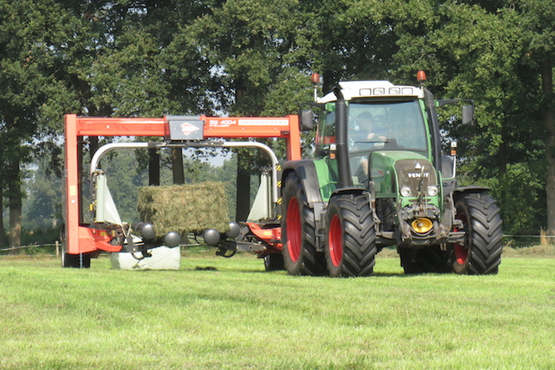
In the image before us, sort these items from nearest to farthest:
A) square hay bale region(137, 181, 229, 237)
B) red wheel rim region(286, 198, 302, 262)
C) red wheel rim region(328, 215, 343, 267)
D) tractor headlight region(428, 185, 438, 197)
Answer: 1. tractor headlight region(428, 185, 438, 197)
2. red wheel rim region(328, 215, 343, 267)
3. red wheel rim region(286, 198, 302, 262)
4. square hay bale region(137, 181, 229, 237)

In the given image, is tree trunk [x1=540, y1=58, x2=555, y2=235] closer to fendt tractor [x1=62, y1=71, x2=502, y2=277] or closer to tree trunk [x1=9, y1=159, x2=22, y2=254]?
fendt tractor [x1=62, y1=71, x2=502, y2=277]

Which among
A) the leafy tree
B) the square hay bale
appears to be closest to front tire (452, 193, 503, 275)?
the square hay bale

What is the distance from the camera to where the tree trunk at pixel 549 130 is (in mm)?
34562

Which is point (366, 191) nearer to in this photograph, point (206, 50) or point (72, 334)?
point (72, 334)

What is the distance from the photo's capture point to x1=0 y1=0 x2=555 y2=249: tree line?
1323 inches

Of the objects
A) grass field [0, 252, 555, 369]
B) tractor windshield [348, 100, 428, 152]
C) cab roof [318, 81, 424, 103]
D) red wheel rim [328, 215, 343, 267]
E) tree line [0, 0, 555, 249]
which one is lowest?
grass field [0, 252, 555, 369]

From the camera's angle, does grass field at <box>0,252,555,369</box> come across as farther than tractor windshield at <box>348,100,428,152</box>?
No

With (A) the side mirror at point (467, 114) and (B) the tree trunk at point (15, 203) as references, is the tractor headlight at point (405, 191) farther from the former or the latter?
Answer: (B) the tree trunk at point (15, 203)

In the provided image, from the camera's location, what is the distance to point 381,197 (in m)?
13.2

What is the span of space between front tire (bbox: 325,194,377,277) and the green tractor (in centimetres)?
1

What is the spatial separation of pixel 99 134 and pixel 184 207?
2877 mm

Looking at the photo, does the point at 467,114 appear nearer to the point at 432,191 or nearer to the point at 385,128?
the point at 385,128

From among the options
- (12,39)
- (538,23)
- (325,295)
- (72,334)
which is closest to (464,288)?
(325,295)

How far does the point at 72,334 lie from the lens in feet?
23.2
